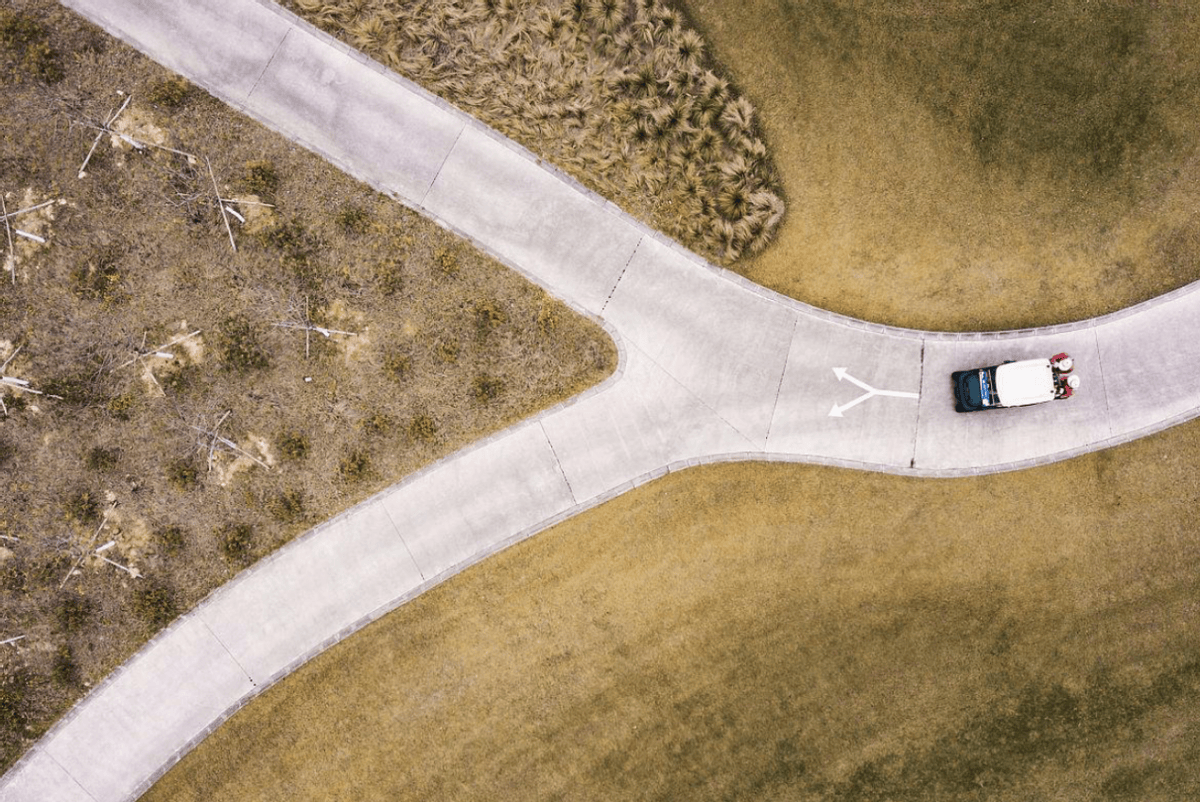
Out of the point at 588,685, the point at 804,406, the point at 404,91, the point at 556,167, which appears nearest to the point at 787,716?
the point at 588,685

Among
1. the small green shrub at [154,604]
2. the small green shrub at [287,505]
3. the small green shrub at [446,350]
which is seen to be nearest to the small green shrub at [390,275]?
the small green shrub at [446,350]

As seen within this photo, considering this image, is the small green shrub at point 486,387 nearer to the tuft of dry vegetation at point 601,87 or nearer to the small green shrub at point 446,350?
the small green shrub at point 446,350

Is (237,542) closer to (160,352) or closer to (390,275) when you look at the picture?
(160,352)

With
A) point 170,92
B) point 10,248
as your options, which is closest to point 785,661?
point 170,92

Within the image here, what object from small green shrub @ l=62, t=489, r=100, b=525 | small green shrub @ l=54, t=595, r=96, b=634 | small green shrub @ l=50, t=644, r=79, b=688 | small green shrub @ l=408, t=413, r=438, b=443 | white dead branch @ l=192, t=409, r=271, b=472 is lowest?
small green shrub @ l=50, t=644, r=79, b=688

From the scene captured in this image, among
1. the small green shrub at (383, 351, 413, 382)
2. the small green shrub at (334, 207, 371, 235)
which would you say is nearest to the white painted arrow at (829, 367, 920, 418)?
the small green shrub at (383, 351, 413, 382)

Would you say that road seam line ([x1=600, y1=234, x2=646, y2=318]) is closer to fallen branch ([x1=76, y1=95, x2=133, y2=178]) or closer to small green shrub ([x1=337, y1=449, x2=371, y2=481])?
small green shrub ([x1=337, y1=449, x2=371, y2=481])
